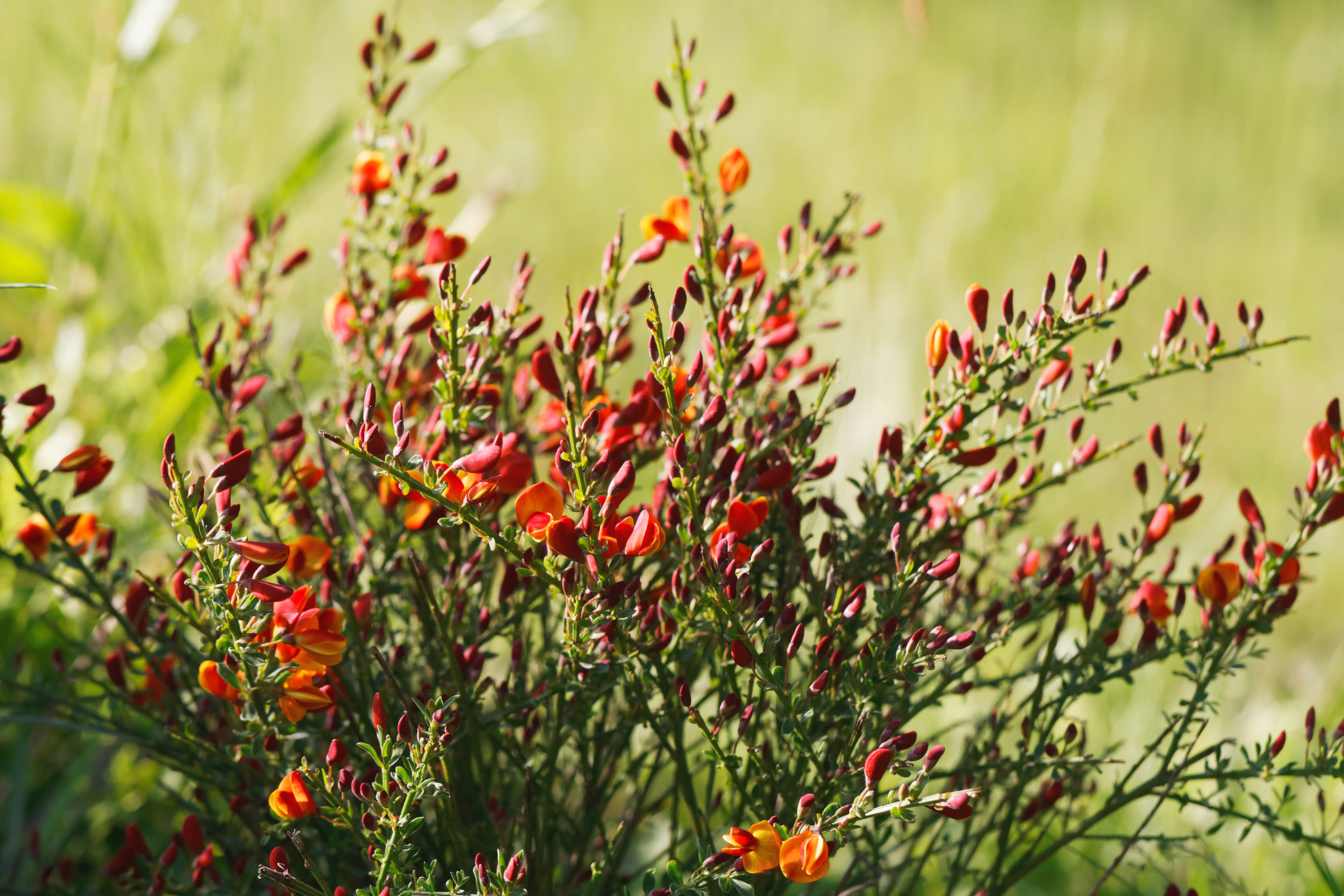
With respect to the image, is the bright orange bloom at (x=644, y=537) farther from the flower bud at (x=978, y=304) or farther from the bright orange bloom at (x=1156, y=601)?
the bright orange bloom at (x=1156, y=601)

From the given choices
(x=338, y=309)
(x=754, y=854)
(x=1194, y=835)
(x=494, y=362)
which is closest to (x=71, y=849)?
(x=338, y=309)

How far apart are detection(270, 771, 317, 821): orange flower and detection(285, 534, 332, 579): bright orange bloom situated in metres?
0.18

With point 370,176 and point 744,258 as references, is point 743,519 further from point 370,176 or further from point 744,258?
point 370,176

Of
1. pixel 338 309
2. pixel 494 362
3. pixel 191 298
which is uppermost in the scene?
pixel 191 298

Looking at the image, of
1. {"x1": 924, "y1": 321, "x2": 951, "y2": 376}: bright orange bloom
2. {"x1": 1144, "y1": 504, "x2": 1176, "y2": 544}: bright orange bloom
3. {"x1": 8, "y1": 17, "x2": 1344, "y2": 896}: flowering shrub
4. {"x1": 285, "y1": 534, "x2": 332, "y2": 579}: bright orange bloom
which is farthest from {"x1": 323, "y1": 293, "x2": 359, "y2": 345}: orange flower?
{"x1": 1144, "y1": 504, "x2": 1176, "y2": 544}: bright orange bloom

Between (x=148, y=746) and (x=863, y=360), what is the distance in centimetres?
226

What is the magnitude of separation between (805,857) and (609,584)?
20cm

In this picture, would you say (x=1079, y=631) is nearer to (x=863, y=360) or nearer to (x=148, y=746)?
(x=863, y=360)

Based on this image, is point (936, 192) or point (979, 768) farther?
point (936, 192)

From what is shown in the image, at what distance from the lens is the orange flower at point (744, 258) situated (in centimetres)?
86

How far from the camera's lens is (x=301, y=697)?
2.31 feet

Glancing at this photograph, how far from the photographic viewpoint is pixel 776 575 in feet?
2.96

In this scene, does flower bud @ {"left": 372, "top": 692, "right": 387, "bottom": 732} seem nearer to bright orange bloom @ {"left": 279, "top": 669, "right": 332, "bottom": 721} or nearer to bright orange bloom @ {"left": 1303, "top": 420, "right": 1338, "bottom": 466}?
bright orange bloom @ {"left": 279, "top": 669, "right": 332, "bottom": 721}

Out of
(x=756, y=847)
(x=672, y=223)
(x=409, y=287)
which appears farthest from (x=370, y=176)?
(x=756, y=847)
